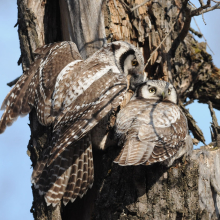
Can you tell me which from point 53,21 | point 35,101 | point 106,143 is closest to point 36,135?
point 35,101

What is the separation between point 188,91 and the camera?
4.73m

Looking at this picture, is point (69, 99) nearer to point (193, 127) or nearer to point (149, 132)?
point (149, 132)

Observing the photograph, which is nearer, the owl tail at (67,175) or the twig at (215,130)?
the owl tail at (67,175)

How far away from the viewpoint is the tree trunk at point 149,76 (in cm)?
322

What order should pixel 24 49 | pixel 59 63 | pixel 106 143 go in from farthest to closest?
pixel 24 49
pixel 59 63
pixel 106 143

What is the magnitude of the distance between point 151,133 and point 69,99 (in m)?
0.93

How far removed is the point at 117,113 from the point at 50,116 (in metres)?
0.74

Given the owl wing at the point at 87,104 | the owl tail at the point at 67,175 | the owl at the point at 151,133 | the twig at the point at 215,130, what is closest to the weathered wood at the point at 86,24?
the owl wing at the point at 87,104

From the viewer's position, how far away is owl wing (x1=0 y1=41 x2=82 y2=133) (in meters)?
3.86

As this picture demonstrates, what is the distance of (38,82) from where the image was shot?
397 centimetres

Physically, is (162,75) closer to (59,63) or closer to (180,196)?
(59,63)

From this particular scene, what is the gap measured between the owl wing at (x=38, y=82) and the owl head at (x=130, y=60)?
44 cm

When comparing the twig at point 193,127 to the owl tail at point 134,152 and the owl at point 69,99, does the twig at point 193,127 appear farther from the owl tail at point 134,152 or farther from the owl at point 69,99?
the owl tail at point 134,152

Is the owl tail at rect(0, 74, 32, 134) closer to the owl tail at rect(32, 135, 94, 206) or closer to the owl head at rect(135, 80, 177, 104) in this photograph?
the owl tail at rect(32, 135, 94, 206)
